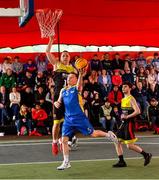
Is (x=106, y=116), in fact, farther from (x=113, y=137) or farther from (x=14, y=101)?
(x=113, y=137)

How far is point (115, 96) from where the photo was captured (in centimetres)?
1944

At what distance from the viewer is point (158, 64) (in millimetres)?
21875

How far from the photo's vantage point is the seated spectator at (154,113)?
19203mm

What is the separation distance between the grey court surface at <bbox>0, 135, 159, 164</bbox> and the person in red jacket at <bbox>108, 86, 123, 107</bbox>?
293cm

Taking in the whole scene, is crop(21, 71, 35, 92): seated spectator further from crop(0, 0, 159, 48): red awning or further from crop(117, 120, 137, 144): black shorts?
crop(117, 120, 137, 144): black shorts

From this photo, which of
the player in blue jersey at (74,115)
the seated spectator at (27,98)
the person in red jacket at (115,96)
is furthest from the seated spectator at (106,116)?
the player in blue jersey at (74,115)

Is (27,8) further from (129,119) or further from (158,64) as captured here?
(158,64)

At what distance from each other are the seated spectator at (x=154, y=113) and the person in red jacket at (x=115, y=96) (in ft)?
4.16

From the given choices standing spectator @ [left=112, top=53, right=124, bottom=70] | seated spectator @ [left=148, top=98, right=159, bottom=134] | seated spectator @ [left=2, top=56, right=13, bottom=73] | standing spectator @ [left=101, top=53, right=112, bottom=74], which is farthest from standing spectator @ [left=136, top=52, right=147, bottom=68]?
seated spectator @ [left=2, top=56, right=13, bottom=73]

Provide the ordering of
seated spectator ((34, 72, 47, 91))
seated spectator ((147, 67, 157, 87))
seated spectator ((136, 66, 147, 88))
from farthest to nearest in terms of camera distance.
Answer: seated spectator ((147, 67, 157, 87)) < seated spectator ((136, 66, 147, 88)) < seated spectator ((34, 72, 47, 91))

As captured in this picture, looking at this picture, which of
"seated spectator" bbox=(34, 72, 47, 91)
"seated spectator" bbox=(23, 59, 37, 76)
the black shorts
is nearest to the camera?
the black shorts

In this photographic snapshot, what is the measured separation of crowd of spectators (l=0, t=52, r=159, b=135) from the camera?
60.1ft

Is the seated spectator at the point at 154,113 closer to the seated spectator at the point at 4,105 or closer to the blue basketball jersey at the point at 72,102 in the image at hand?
the seated spectator at the point at 4,105

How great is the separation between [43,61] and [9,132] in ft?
12.1
